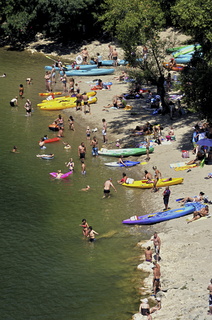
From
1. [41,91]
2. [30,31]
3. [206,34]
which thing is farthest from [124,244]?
[30,31]

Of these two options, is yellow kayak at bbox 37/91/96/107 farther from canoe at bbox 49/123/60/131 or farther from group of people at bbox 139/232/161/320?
group of people at bbox 139/232/161/320

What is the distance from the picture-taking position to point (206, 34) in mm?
34250

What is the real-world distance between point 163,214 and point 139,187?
14.1 feet

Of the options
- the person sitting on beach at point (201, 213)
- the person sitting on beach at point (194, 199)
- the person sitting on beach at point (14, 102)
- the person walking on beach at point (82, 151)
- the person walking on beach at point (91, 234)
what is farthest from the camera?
the person sitting on beach at point (14, 102)

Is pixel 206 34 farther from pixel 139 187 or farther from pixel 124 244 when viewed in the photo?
pixel 124 244

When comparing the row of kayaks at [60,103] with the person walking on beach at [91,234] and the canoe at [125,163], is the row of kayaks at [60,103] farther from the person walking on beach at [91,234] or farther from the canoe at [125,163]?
the person walking on beach at [91,234]

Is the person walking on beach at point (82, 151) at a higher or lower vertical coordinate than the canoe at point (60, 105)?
lower

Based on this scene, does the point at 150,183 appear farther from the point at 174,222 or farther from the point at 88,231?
the point at 88,231

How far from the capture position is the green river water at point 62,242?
A: 23.9 meters

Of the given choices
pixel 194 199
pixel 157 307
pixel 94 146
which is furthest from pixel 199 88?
pixel 157 307

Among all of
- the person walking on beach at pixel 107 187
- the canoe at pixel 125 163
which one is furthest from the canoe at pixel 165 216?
the canoe at pixel 125 163

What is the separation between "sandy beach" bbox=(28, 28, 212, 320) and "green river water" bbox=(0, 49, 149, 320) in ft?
3.83

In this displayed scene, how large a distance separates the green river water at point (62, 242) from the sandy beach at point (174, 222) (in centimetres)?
117

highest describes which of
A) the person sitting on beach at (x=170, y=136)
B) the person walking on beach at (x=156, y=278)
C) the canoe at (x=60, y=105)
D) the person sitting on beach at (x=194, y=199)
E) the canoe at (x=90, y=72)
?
the canoe at (x=90, y=72)
